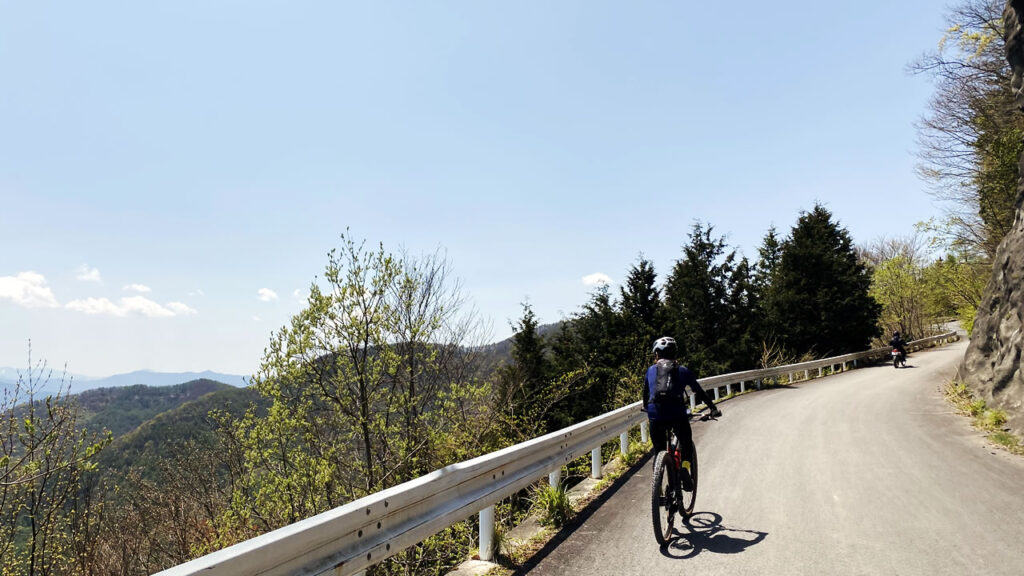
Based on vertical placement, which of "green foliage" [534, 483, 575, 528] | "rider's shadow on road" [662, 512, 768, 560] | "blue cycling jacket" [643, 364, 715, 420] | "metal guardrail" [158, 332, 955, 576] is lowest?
"rider's shadow on road" [662, 512, 768, 560]

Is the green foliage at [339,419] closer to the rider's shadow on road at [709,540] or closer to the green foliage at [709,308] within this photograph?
the rider's shadow on road at [709,540]

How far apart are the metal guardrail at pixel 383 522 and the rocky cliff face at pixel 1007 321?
967 centimetres

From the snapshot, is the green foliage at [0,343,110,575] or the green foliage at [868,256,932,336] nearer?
the green foliage at [0,343,110,575]

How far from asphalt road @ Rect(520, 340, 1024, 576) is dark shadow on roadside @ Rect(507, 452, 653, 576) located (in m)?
0.04

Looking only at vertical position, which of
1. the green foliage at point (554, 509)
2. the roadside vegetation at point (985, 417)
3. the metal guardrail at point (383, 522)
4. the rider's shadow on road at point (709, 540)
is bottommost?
the roadside vegetation at point (985, 417)

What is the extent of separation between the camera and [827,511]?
226 inches

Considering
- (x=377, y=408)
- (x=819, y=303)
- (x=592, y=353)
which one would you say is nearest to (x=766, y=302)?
(x=819, y=303)

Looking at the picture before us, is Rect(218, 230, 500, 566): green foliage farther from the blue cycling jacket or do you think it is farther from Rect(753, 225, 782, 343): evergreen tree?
Rect(753, 225, 782, 343): evergreen tree

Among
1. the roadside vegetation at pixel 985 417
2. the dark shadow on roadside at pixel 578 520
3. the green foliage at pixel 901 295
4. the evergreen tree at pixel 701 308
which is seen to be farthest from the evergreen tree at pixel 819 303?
the dark shadow on roadside at pixel 578 520

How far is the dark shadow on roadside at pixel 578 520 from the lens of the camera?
4.67 m

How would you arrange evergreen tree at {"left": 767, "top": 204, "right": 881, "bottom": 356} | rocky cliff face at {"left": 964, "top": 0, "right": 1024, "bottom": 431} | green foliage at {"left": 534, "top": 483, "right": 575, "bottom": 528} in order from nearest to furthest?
green foliage at {"left": 534, "top": 483, "right": 575, "bottom": 528}, rocky cliff face at {"left": 964, "top": 0, "right": 1024, "bottom": 431}, evergreen tree at {"left": 767, "top": 204, "right": 881, "bottom": 356}

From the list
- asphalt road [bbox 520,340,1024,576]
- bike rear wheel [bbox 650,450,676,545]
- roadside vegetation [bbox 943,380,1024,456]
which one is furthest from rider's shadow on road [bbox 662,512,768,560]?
roadside vegetation [bbox 943,380,1024,456]

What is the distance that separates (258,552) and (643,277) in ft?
95.1

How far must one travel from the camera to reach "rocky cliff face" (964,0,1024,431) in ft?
33.7
